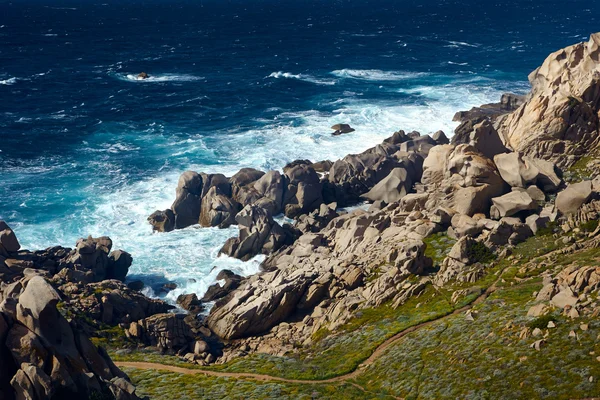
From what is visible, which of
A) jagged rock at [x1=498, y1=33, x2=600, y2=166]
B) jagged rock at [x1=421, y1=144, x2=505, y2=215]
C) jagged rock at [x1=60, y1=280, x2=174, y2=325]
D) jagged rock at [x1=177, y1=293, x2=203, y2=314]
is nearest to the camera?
jagged rock at [x1=60, y1=280, x2=174, y2=325]

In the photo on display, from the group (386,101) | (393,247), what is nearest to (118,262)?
(393,247)

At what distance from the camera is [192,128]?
5271 inches

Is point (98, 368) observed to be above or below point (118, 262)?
above

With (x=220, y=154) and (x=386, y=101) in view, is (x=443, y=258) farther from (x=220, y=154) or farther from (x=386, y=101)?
(x=386, y=101)

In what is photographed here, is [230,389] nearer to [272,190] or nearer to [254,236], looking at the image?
[254,236]

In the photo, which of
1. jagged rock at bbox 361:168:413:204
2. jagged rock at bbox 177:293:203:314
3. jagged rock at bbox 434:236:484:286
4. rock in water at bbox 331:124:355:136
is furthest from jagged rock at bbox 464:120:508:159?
rock in water at bbox 331:124:355:136

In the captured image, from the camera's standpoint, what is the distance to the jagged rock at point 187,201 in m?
94.2

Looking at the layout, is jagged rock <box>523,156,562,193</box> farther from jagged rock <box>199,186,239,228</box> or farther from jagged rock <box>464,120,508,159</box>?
jagged rock <box>199,186,239,228</box>

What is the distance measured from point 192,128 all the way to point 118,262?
56519mm

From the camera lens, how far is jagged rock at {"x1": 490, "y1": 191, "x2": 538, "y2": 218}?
2721 inches

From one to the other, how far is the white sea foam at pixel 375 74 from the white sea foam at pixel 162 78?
Answer: 36842 millimetres

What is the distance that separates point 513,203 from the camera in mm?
69625

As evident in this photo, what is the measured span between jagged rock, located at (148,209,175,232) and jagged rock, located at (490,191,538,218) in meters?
45.1

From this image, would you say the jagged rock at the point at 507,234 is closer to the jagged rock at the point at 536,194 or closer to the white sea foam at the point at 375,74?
the jagged rock at the point at 536,194
